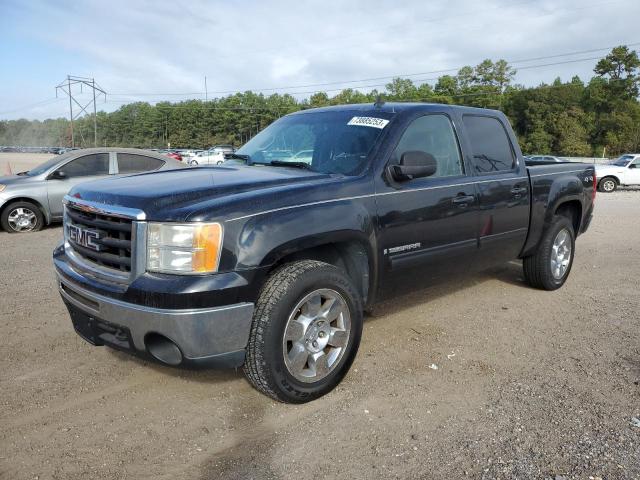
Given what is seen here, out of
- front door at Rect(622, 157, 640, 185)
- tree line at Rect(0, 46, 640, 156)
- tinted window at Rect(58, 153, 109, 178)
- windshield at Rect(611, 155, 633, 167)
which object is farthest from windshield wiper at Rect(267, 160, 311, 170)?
tree line at Rect(0, 46, 640, 156)

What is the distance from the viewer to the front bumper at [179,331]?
8.86ft

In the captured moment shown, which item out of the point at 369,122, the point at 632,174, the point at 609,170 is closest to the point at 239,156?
the point at 369,122

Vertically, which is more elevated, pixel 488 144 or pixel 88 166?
pixel 488 144

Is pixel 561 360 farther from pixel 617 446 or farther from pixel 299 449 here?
pixel 299 449

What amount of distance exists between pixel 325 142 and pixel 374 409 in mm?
1995

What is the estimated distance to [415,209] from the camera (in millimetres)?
3791

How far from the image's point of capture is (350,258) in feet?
11.7

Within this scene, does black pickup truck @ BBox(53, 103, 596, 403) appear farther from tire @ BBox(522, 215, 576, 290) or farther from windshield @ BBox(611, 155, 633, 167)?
windshield @ BBox(611, 155, 633, 167)

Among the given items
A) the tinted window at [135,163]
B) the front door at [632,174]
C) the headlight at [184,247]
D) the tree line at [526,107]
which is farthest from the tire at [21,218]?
the tree line at [526,107]

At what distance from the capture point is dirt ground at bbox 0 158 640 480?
8.58ft

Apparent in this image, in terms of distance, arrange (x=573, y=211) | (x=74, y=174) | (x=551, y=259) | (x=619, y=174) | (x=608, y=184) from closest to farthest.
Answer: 1. (x=551, y=259)
2. (x=573, y=211)
3. (x=74, y=174)
4. (x=619, y=174)
5. (x=608, y=184)

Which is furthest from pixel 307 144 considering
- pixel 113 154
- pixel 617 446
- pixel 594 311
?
pixel 113 154

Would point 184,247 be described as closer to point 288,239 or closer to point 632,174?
point 288,239

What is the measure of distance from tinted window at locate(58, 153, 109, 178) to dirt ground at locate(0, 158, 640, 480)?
5348mm
